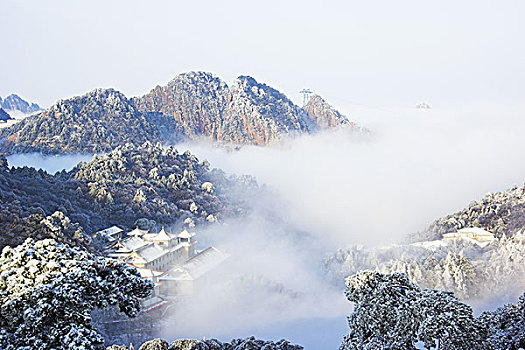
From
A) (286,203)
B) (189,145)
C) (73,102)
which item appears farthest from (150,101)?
(286,203)

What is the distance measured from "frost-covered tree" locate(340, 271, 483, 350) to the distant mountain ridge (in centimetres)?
4910

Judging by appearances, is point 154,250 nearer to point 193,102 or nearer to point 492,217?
point 492,217

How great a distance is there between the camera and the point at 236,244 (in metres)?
33.8

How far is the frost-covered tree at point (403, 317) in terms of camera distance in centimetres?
604

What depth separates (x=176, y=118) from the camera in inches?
2965

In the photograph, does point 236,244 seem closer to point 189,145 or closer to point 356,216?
point 356,216

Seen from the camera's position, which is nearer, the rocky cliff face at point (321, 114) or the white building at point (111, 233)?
the white building at point (111, 233)

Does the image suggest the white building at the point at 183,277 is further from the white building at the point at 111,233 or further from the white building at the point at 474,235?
the white building at the point at 474,235

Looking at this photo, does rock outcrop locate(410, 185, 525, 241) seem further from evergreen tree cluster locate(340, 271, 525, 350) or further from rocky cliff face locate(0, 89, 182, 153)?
rocky cliff face locate(0, 89, 182, 153)

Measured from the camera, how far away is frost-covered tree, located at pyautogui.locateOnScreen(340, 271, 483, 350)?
6.04 metres

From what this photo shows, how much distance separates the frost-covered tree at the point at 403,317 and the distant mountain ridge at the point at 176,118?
49096 mm

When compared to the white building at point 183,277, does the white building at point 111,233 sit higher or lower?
higher

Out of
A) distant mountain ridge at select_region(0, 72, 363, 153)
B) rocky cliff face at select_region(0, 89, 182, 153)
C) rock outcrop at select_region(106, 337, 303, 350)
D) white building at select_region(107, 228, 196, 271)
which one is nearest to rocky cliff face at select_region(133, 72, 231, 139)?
distant mountain ridge at select_region(0, 72, 363, 153)

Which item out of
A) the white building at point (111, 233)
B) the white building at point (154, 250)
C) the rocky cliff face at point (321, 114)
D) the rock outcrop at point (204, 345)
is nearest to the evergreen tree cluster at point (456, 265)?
the white building at point (154, 250)
